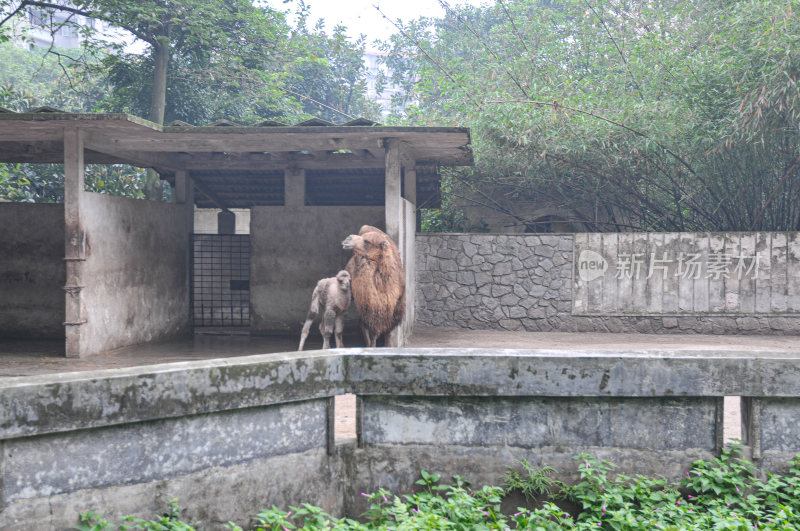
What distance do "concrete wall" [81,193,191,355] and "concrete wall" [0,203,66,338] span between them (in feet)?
3.63

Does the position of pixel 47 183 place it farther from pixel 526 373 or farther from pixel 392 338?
pixel 526 373

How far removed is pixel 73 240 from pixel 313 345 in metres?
3.04

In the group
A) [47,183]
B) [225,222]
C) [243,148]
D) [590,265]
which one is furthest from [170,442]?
[47,183]

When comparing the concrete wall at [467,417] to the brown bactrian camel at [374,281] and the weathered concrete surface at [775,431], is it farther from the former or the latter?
the brown bactrian camel at [374,281]

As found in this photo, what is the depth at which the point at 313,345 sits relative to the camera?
345 inches

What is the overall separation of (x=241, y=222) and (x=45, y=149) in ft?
36.7

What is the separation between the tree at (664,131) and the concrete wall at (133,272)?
5.54 meters

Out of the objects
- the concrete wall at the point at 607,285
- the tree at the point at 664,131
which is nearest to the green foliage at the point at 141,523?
the concrete wall at the point at 607,285

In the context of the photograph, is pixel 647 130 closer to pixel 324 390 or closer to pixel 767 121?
pixel 767 121

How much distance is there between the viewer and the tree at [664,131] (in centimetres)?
960

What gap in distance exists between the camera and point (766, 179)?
1098cm

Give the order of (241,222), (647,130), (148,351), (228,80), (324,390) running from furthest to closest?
1. (241,222)
2. (228,80)
3. (647,130)
4. (148,351)
5. (324,390)

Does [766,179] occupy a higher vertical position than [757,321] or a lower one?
higher

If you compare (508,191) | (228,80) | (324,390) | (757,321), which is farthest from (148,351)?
(228,80)
